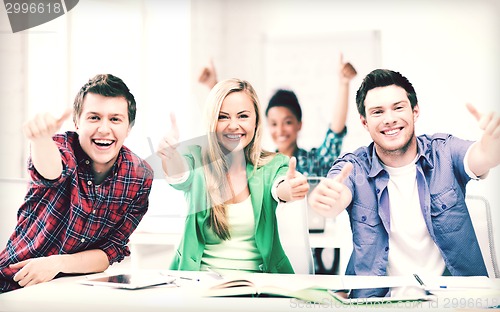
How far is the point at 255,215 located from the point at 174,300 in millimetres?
464

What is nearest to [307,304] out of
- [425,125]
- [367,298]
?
[367,298]

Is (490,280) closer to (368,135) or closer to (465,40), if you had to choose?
(368,135)

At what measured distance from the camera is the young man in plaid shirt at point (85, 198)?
2137 mm

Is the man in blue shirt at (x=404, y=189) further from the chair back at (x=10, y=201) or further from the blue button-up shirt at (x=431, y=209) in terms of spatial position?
the chair back at (x=10, y=201)

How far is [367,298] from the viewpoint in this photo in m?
1.84

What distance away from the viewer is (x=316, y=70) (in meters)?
2.14

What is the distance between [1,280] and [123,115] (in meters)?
0.76

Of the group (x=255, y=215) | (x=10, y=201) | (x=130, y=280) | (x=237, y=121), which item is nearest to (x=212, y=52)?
(x=237, y=121)

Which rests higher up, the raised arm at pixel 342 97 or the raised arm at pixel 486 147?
the raised arm at pixel 342 97

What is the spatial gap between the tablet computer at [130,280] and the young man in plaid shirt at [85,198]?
0.20m

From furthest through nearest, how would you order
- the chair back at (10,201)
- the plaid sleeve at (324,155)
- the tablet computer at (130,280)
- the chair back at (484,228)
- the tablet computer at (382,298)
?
the chair back at (10,201) → the plaid sleeve at (324,155) → the chair back at (484,228) → the tablet computer at (130,280) → the tablet computer at (382,298)

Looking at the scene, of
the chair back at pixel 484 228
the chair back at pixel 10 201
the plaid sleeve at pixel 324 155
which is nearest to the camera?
the chair back at pixel 484 228

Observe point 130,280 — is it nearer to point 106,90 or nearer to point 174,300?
point 174,300

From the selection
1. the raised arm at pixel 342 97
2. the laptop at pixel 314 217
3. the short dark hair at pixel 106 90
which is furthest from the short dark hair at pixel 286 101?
the short dark hair at pixel 106 90
